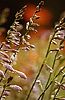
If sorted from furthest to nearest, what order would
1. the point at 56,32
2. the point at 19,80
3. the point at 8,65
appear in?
the point at 19,80, the point at 56,32, the point at 8,65

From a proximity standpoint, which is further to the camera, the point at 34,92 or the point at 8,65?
the point at 34,92

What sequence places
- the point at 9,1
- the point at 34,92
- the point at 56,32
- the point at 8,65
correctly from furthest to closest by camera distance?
the point at 9,1
the point at 34,92
the point at 56,32
the point at 8,65

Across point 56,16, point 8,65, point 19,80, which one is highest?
point 56,16

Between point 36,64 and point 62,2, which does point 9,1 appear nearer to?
point 62,2

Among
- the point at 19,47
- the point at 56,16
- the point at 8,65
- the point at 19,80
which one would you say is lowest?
the point at 8,65

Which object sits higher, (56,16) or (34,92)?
(56,16)

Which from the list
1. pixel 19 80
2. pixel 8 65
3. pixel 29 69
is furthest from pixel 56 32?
pixel 29 69

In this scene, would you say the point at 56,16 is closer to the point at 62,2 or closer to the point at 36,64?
the point at 62,2

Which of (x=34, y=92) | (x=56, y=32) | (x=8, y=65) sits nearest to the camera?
(x=8, y=65)

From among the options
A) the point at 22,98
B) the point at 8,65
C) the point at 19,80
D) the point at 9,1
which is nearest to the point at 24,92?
the point at 22,98
